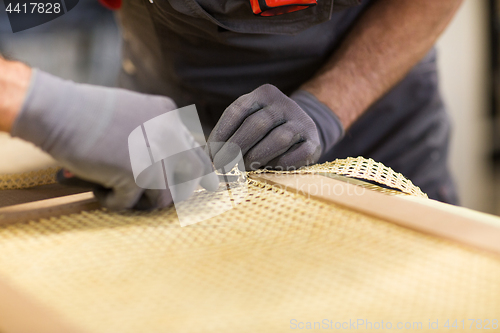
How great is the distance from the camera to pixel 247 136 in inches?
20.4

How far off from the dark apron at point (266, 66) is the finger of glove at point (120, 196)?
0.31 metres

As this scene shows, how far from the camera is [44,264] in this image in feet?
1.19

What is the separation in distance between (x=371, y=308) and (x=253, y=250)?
13 centimetres

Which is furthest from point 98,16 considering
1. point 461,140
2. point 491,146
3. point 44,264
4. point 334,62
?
point 491,146

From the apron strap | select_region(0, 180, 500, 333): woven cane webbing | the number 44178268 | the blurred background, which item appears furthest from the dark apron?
select_region(0, 180, 500, 333): woven cane webbing

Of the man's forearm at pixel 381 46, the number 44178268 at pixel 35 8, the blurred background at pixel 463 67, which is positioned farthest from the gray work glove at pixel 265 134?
the blurred background at pixel 463 67

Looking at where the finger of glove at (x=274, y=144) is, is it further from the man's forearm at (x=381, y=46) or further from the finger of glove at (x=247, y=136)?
the man's forearm at (x=381, y=46)

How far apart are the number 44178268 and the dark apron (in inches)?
5.3

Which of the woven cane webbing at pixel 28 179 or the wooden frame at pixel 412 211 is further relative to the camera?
the woven cane webbing at pixel 28 179

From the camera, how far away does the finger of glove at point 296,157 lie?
538 millimetres

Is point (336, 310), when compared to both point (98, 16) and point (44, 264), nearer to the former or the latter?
point (44, 264)

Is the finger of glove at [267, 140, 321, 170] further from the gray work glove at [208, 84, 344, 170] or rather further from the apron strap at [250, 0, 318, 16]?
the apron strap at [250, 0, 318, 16]

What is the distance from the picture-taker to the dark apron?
639 millimetres

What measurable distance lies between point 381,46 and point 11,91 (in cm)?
64
